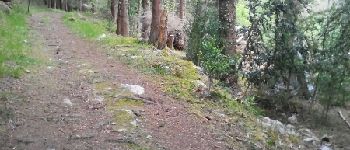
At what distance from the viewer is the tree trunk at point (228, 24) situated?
10.4m

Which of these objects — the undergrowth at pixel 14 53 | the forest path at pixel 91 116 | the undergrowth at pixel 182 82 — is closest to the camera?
the forest path at pixel 91 116

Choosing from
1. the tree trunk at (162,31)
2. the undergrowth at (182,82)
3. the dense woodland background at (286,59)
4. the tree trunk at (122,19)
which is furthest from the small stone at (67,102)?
the tree trunk at (122,19)

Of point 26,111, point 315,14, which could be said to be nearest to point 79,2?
point 315,14

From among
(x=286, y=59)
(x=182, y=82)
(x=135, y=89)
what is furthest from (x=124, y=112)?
(x=286, y=59)

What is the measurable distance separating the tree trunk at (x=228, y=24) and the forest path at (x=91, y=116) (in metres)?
2.41

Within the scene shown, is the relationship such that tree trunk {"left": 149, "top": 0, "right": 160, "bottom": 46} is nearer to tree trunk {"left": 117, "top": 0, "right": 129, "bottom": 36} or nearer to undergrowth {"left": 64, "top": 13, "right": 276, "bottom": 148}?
undergrowth {"left": 64, "top": 13, "right": 276, "bottom": 148}

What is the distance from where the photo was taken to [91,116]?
643 cm

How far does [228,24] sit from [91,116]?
16.7 feet

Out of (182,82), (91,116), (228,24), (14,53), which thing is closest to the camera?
(91,116)

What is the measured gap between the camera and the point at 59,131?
18.7ft

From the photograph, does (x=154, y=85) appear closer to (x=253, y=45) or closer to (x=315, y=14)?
(x=253, y=45)

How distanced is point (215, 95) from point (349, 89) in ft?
10.4

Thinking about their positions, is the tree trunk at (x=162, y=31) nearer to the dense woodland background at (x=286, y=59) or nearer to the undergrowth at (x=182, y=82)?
the undergrowth at (x=182, y=82)

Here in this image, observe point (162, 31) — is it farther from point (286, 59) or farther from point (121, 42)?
point (286, 59)
